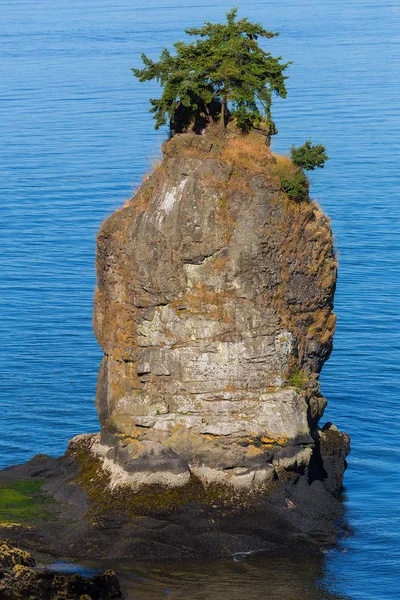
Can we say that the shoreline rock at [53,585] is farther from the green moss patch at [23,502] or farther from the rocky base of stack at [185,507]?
the green moss patch at [23,502]

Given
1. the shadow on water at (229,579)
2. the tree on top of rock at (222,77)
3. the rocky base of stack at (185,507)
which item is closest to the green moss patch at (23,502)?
the rocky base of stack at (185,507)

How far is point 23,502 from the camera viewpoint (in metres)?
46.0

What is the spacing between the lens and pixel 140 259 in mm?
45531

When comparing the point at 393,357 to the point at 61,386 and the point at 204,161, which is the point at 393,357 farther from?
the point at 204,161

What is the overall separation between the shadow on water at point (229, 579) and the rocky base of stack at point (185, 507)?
72cm

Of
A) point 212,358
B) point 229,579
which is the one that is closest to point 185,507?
point 229,579

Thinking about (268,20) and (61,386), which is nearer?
(61,386)

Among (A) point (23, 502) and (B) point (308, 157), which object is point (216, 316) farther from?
(A) point (23, 502)

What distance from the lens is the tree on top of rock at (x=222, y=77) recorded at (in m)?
45.6

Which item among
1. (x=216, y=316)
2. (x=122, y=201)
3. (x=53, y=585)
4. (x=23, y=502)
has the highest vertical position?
(x=122, y=201)

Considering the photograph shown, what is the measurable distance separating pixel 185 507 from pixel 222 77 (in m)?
17.2

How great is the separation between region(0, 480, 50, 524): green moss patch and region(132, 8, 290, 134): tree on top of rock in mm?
16180

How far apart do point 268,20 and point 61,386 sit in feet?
413

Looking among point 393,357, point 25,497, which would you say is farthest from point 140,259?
point 393,357
